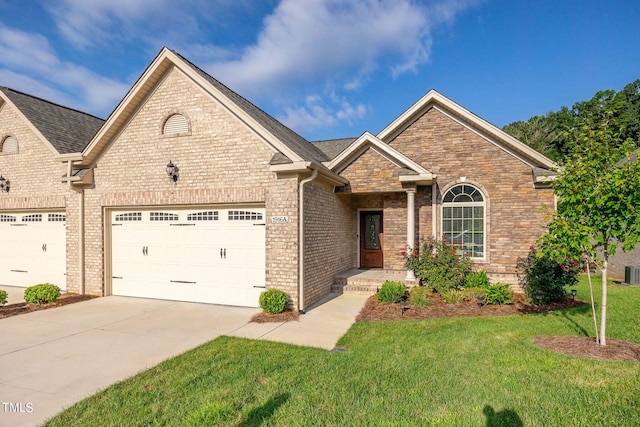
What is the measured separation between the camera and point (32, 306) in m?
8.52

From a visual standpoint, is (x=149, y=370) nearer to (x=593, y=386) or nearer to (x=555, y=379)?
(x=555, y=379)

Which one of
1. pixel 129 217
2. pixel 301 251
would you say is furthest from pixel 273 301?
pixel 129 217

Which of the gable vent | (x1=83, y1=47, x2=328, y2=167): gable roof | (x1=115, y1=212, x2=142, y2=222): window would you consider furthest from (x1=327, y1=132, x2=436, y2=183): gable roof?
(x1=115, y1=212, x2=142, y2=222): window

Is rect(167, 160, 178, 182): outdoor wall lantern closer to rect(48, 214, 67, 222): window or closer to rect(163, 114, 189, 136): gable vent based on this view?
rect(163, 114, 189, 136): gable vent

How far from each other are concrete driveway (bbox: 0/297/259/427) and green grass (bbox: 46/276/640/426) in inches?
18.3

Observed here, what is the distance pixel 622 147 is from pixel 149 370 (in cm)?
764

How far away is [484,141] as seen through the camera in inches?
422

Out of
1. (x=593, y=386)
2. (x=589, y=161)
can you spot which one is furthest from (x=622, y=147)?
(x=593, y=386)

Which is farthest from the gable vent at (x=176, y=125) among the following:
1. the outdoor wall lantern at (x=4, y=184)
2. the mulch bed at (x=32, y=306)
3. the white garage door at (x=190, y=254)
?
the outdoor wall lantern at (x=4, y=184)

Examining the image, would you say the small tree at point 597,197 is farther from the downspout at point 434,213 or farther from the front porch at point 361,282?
the downspout at point 434,213

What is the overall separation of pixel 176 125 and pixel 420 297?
7701mm

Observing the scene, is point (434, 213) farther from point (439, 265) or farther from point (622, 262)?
point (622, 262)

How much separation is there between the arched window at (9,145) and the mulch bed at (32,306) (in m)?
5.30

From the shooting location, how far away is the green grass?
345 centimetres
